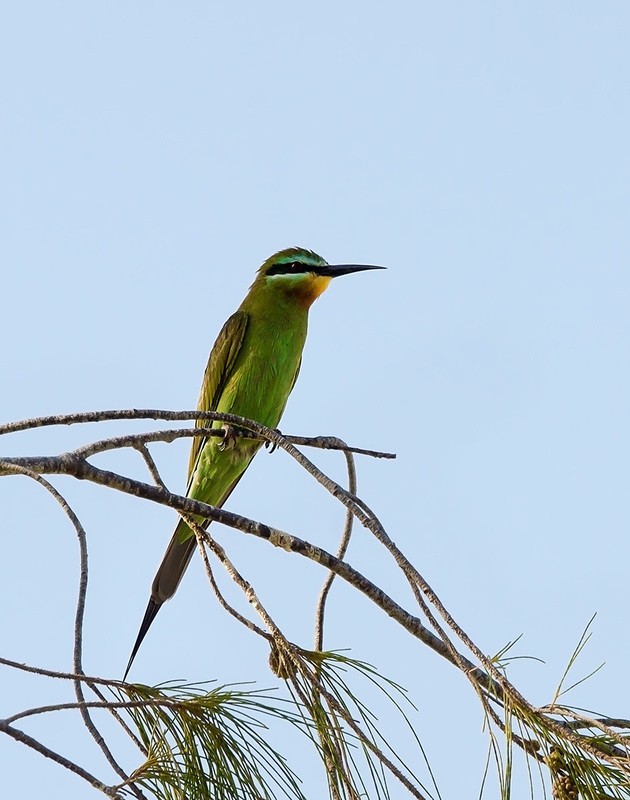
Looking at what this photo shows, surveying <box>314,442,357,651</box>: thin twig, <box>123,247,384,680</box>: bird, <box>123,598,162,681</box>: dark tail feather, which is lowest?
<box>314,442,357,651</box>: thin twig

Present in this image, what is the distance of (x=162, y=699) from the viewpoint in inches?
77.6

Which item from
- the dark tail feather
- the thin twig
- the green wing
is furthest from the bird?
the thin twig

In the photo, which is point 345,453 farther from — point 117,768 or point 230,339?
point 230,339

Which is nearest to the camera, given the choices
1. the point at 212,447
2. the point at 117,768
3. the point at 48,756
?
the point at 48,756

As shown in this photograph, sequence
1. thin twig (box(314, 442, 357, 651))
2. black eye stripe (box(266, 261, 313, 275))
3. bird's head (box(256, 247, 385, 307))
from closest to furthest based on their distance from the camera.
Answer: thin twig (box(314, 442, 357, 651)) < bird's head (box(256, 247, 385, 307)) < black eye stripe (box(266, 261, 313, 275))

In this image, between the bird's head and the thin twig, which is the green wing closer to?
the bird's head

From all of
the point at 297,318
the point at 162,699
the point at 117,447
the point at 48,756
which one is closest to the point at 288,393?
the point at 297,318

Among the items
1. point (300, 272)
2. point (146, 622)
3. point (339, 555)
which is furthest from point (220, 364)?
point (339, 555)

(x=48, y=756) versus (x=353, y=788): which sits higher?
(x=48, y=756)

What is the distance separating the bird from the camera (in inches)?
182

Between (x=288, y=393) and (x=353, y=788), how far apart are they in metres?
3.42

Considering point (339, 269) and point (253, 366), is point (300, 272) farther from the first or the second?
point (253, 366)

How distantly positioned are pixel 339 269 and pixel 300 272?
221 mm

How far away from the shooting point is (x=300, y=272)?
212 inches
